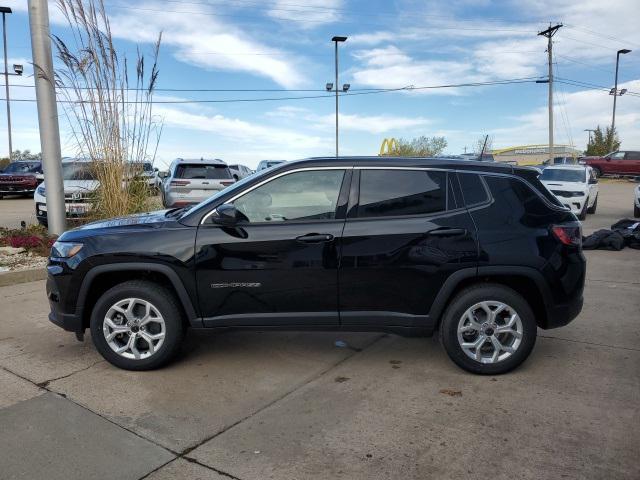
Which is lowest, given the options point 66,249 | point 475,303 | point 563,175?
point 475,303

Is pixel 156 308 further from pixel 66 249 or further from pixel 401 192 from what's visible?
pixel 401 192

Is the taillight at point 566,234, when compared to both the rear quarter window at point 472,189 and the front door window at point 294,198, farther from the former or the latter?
the front door window at point 294,198

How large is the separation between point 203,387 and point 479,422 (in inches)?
76.4

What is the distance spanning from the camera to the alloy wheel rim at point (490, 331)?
13.0ft

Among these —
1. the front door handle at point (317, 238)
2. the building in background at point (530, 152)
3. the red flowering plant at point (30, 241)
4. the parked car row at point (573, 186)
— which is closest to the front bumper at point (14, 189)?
the red flowering plant at point (30, 241)

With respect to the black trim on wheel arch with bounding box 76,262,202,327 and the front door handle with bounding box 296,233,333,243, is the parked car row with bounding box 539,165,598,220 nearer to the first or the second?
the front door handle with bounding box 296,233,333,243

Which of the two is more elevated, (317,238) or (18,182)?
(18,182)

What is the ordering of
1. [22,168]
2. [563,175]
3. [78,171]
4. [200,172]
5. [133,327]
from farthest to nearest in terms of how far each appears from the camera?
[22,168] < [563,175] < [200,172] < [78,171] < [133,327]

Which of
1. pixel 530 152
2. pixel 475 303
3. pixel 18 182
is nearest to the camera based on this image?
pixel 475 303

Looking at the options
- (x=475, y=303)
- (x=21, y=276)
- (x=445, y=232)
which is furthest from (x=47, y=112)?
(x=475, y=303)

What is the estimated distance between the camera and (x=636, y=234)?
1047 cm

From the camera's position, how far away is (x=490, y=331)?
13.1 ft

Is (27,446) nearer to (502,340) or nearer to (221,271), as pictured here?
(221,271)

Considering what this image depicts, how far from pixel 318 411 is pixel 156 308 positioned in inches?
58.2
